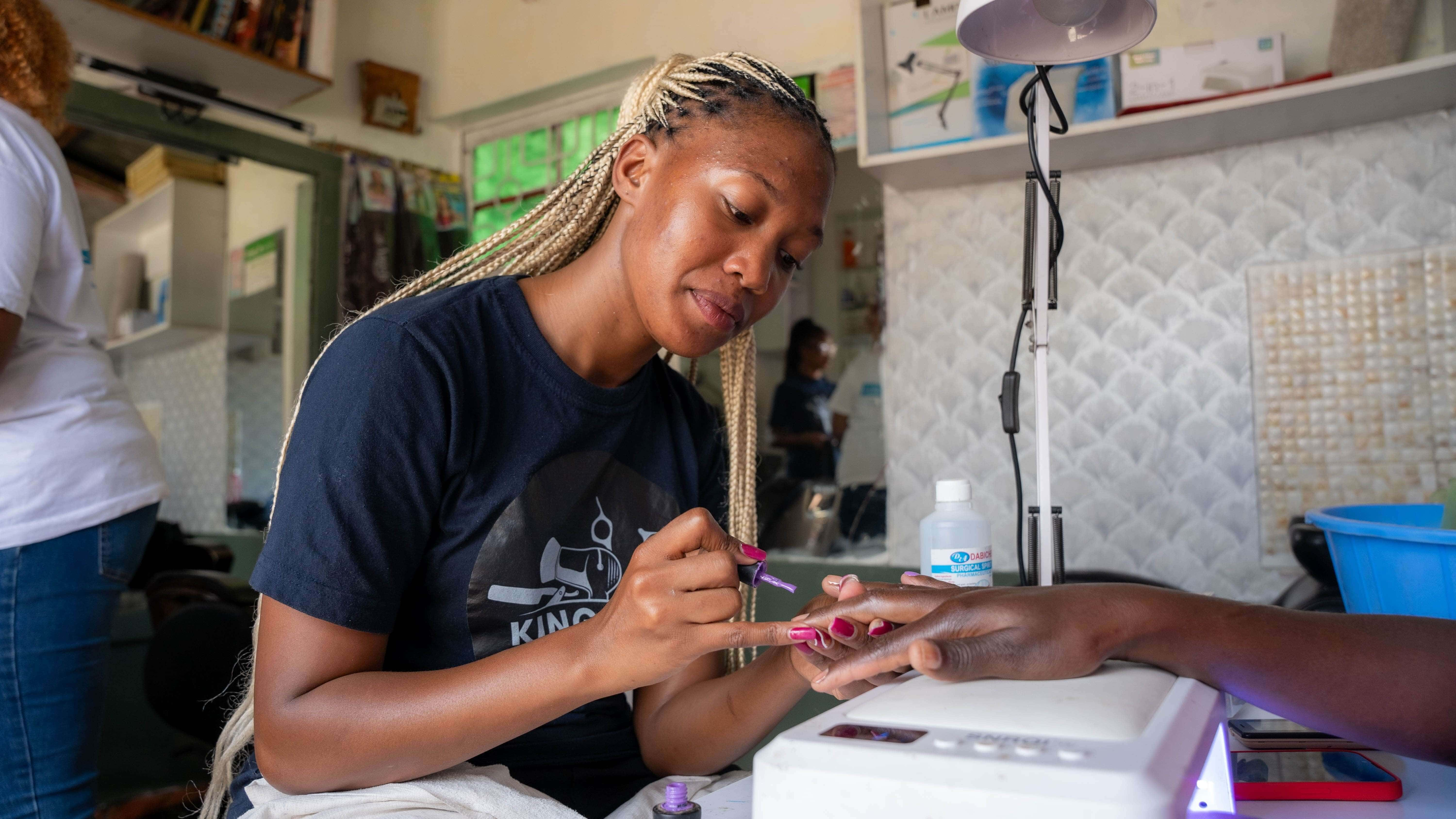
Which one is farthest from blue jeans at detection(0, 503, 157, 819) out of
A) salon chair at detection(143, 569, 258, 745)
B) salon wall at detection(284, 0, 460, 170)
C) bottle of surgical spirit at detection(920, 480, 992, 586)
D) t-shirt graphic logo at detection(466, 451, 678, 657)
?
salon wall at detection(284, 0, 460, 170)

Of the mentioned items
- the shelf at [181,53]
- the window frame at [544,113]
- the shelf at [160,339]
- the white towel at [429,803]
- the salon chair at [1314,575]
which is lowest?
the white towel at [429,803]

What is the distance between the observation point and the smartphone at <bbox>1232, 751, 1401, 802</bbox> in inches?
30.4

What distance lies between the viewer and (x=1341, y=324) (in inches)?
76.5

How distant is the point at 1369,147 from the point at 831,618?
1.81m

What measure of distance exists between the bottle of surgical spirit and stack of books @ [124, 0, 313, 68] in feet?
8.38

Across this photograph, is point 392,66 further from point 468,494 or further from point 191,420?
point 468,494

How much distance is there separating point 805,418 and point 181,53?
82.1 inches

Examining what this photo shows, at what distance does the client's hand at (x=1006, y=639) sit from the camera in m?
0.67

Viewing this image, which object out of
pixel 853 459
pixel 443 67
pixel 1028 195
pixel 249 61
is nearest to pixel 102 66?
pixel 249 61

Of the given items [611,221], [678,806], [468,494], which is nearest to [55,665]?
[468,494]

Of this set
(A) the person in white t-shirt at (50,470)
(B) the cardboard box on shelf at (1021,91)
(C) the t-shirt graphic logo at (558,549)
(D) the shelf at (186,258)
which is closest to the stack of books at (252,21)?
(D) the shelf at (186,258)

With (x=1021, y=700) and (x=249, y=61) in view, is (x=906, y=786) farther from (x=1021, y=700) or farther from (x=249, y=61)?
(x=249, y=61)

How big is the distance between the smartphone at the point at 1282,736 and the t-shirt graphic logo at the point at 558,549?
2.05 ft

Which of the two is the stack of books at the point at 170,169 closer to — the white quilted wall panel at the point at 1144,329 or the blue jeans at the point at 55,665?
the blue jeans at the point at 55,665
